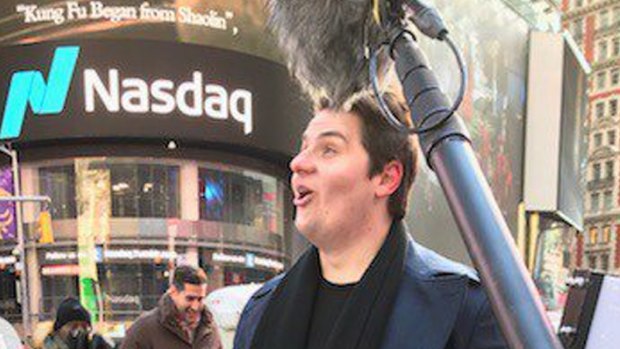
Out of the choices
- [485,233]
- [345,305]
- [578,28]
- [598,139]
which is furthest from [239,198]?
[578,28]

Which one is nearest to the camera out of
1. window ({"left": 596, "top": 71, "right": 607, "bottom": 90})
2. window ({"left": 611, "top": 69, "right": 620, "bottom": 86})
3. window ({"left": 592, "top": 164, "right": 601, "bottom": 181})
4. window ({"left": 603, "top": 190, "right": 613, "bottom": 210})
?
window ({"left": 611, "top": 69, "right": 620, "bottom": 86})

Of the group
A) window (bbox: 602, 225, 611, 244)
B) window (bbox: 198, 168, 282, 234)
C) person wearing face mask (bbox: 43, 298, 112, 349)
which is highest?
window (bbox: 602, 225, 611, 244)

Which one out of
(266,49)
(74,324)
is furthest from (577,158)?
(74,324)

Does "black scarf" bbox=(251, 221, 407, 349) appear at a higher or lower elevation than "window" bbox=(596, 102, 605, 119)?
lower

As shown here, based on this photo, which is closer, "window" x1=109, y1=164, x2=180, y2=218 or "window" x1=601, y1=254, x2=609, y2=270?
"window" x1=109, y1=164, x2=180, y2=218

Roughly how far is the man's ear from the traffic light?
69.4ft

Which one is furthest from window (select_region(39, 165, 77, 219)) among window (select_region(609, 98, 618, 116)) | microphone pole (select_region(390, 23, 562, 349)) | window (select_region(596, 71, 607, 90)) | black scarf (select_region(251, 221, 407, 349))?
window (select_region(596, 71, 607, 90))

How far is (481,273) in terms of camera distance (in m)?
0.94

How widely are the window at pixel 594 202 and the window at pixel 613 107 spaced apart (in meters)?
8.69

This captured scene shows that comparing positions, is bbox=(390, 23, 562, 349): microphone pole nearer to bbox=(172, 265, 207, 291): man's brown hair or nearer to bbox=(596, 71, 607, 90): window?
bbox=(172, 265, 207, 291): man's brown hair

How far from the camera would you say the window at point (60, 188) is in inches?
957

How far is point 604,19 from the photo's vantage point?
7844cm

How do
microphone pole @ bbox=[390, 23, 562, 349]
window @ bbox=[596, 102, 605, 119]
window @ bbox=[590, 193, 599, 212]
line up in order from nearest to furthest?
microphone pole @ bbox=[390, 23, 562, 349] → window @ bbox=[596, 102, 605, 119] → window @ bbox=[590, 193, 599, 212]

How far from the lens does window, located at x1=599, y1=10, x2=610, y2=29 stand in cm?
7812
